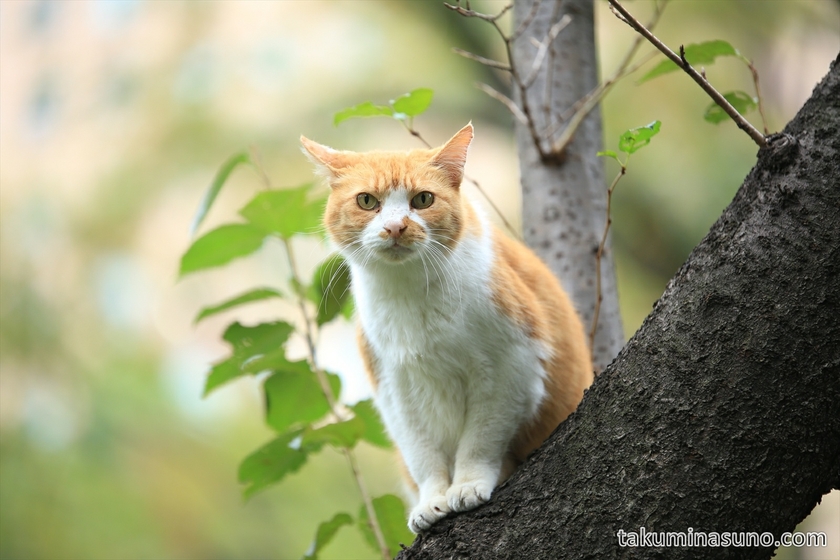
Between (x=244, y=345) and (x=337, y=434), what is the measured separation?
0.34 meters

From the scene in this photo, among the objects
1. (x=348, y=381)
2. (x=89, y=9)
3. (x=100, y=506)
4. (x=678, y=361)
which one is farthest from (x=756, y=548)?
(x=89, y=9)

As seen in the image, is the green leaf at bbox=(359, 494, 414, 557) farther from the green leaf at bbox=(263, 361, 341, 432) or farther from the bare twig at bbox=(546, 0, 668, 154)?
the bare twig at bbox=(546, 0, 668, 154)

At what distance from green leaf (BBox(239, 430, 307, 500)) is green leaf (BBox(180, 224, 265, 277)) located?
48 centimetres

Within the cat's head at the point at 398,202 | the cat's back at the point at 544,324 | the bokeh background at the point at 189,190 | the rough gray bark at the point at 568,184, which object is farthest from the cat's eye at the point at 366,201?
the bokeh background at the point at 189,190

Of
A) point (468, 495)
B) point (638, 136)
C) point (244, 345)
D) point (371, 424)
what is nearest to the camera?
point (638, 136)

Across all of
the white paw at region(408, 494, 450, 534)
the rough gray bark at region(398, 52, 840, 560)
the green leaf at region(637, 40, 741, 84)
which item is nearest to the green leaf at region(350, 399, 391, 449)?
the white paw at region(408, 494, 450, 534)

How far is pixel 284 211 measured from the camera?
5.92 feet

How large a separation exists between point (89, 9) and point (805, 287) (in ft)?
12.8

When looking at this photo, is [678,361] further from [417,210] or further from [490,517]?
[417,210]

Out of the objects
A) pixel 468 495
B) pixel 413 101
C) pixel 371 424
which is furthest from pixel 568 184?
pixel 468 495

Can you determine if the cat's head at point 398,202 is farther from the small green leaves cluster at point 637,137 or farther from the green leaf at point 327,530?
the green leaf at point 327,530

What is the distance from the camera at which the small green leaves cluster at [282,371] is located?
5.67ft

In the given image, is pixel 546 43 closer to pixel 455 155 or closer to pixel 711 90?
pixel 455 155

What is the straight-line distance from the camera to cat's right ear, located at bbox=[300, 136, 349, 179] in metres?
1.77
